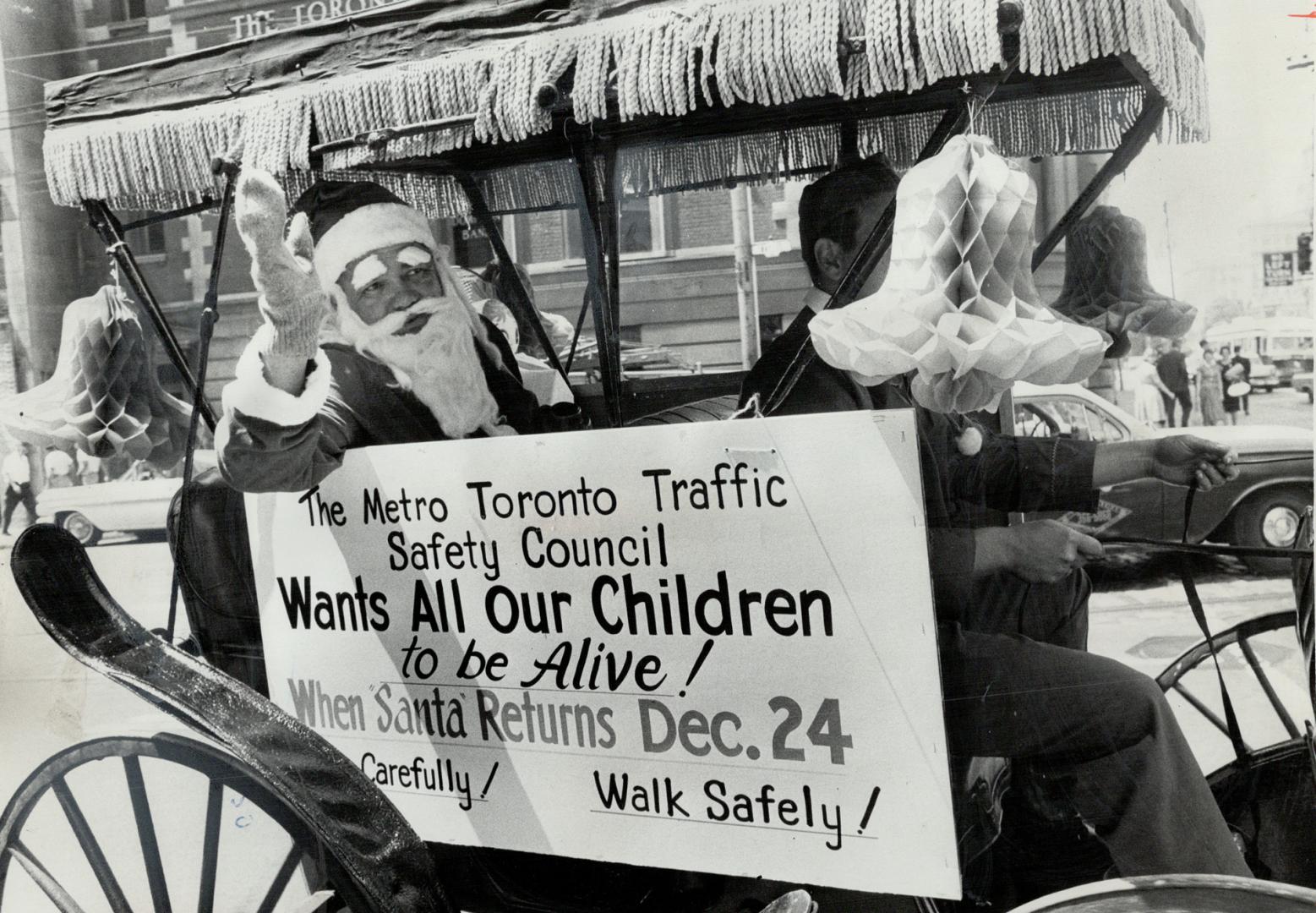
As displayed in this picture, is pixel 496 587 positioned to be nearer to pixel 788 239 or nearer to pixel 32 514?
pixel 788 239

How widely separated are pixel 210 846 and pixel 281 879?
14 centimetres

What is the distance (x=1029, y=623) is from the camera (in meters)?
1.44

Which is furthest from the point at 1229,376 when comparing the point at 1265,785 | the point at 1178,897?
the point at 1178,897

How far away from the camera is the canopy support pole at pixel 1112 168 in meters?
1.36

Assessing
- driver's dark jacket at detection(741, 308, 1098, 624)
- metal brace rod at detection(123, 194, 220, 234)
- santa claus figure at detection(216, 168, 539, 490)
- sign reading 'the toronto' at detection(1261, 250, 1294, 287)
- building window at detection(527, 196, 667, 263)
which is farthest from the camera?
metal brace rod at detection(123, 194, 220, 234)

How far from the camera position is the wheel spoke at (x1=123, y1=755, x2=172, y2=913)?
1.91 meters

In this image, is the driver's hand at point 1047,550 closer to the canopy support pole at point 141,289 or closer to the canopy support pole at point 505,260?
the canopy support pole at point 505,260

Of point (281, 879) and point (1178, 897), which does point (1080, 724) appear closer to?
point (1178, 897)

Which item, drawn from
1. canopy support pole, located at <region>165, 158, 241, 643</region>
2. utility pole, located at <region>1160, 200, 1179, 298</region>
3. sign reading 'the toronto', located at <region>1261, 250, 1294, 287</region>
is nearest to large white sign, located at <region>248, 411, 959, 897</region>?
canopy support pole, located at <region>165, 158, 241, 643</region>

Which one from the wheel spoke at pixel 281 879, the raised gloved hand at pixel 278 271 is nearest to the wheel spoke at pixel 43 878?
the wheel spoke at pixel 281 879

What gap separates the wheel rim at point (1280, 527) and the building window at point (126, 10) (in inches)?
71.0

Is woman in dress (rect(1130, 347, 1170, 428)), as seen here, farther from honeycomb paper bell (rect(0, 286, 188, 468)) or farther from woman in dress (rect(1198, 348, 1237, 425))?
honeycomb paper bell (rect(0, 286, 188, 468))

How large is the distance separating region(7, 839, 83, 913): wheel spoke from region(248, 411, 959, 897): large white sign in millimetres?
536

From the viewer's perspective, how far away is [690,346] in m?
1.53
